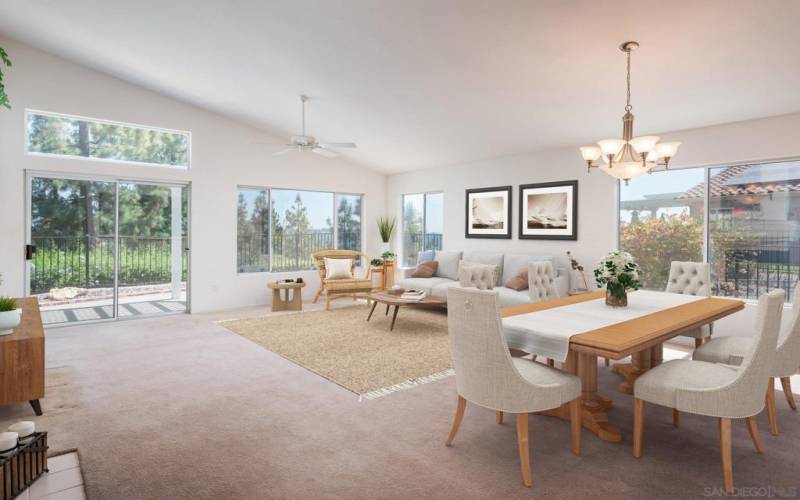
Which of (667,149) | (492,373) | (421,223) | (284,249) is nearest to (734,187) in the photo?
(667,149)

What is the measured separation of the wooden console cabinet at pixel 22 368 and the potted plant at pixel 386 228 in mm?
6239

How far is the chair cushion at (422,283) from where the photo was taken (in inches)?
266

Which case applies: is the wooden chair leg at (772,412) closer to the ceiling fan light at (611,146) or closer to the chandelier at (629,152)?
the chandelier at (629,152)

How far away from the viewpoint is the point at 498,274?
21.5ft

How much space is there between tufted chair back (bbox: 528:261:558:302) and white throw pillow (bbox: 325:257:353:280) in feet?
12.3

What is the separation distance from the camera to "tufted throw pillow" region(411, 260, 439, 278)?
7.29 m

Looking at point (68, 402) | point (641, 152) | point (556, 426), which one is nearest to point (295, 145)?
point (68, 402)

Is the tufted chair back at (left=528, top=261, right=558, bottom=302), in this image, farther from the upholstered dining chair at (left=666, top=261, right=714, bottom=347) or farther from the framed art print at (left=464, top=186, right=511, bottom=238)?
the framed art print at (left=464, top=186, right=511, bottom=238)

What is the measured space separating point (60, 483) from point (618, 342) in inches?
112

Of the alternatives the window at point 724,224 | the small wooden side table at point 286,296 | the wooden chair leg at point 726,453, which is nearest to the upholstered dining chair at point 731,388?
the wooden chair leg at point 726,453

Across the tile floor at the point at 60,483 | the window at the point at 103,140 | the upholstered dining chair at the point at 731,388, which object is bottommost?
the tile floor at the point at 60,483

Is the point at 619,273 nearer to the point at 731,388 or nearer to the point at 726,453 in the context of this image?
the point at 731,388

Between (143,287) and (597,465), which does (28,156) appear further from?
(597,465)

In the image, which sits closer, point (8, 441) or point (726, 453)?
point (8, 441)
